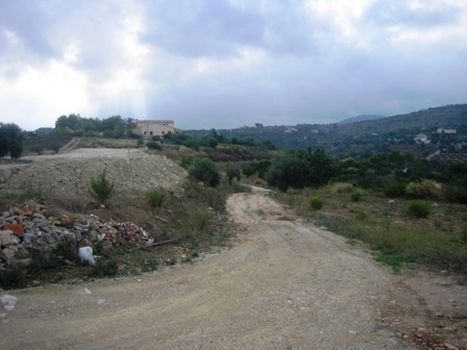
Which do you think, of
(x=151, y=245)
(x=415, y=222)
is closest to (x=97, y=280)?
(x=151, y=245)

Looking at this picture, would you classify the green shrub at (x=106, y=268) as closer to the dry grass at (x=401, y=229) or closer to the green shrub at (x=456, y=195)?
the dry grass at (x=401, y=229)

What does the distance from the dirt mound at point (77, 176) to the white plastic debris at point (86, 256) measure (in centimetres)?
501

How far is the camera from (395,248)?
40.2 feet

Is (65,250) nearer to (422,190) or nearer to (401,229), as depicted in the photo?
(401,229)

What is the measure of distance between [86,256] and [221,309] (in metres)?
3.66

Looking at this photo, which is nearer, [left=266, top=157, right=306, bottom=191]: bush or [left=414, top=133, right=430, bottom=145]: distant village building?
[left=266, top=157, right=306, bottom=191]: bush

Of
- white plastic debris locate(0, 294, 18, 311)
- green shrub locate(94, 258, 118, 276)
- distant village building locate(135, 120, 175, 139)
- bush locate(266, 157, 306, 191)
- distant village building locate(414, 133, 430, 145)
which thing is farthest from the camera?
distant village building locate(135, 120, 175, 139)

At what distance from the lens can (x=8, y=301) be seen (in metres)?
7.44

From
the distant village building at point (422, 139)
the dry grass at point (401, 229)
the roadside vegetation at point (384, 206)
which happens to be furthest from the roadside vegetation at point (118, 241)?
the distant village building at point (422, 139)

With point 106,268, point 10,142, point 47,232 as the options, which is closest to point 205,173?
point 10,142

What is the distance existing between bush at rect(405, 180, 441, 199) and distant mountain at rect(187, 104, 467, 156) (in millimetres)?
56734

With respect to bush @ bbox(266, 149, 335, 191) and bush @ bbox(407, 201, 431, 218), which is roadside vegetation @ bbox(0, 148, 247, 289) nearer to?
bush @ bbox(407, 201, 431, 218)

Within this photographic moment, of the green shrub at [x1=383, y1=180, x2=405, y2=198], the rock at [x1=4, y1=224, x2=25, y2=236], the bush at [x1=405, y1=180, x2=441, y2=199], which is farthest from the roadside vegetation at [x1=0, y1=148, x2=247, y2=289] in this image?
the bush at [x1=405, y1=180, x2=441, y2=199]

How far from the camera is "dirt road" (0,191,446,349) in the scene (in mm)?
6137
